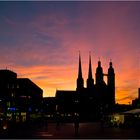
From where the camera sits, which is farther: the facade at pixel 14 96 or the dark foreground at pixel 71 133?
the facade at pixel 14 96

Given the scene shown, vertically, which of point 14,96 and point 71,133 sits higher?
point 14,96

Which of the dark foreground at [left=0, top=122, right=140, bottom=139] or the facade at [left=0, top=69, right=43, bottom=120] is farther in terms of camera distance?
the facade at [left=0, top=69, right=43, bottom=120]

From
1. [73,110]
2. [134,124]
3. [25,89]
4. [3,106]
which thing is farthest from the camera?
[73,110]

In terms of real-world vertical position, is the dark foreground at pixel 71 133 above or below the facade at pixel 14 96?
below

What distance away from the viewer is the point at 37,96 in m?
173

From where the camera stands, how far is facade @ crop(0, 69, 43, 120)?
121 m

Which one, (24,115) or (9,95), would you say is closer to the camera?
(9,95)

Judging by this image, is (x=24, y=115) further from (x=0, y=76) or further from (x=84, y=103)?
(x=84, y=103)

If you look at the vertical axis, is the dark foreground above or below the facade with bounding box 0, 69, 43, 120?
below

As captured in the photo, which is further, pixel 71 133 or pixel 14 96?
pixel 14 96

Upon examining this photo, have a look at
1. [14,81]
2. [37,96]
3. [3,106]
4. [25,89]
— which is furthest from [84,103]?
[3,106]

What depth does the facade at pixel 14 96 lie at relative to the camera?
121 m

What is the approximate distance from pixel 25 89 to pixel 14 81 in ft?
50.7

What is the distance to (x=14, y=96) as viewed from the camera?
130750mm
